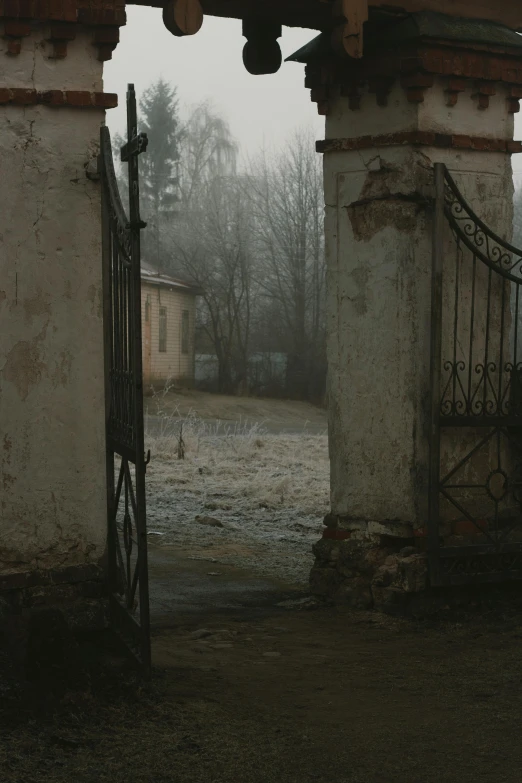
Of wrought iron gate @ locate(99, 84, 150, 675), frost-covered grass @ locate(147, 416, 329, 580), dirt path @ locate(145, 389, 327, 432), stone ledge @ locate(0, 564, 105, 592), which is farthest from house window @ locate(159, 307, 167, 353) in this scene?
stone ledge @ locate(0, 564, 105, 592)

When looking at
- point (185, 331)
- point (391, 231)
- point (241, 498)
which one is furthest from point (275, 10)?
point (185, 331)

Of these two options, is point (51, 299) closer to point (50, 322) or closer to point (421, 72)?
point (50, 322)

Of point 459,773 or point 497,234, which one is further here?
point 497,234

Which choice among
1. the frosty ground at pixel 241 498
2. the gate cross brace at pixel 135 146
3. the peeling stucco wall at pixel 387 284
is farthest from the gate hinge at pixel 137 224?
the frosty ground at pixel 241 498

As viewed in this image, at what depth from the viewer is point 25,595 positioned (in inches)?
207

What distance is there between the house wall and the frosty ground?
44.0ft

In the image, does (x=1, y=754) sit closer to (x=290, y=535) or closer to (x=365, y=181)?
(x=365, y=181)

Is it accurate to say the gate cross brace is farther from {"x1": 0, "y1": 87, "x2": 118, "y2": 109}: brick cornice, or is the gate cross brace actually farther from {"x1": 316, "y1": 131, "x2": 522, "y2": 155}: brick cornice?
{"x1": 316, "y1": 131, "x2": 522, "y2": 155}: brick cornice

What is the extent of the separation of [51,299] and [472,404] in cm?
281

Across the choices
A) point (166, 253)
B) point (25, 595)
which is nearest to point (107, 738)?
point (25, 595)

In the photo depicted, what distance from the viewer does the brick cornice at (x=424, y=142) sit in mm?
6551

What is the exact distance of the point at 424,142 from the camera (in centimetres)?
654

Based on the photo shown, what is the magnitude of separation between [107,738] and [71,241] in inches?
94.0

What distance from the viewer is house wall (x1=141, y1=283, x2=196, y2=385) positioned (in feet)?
108
